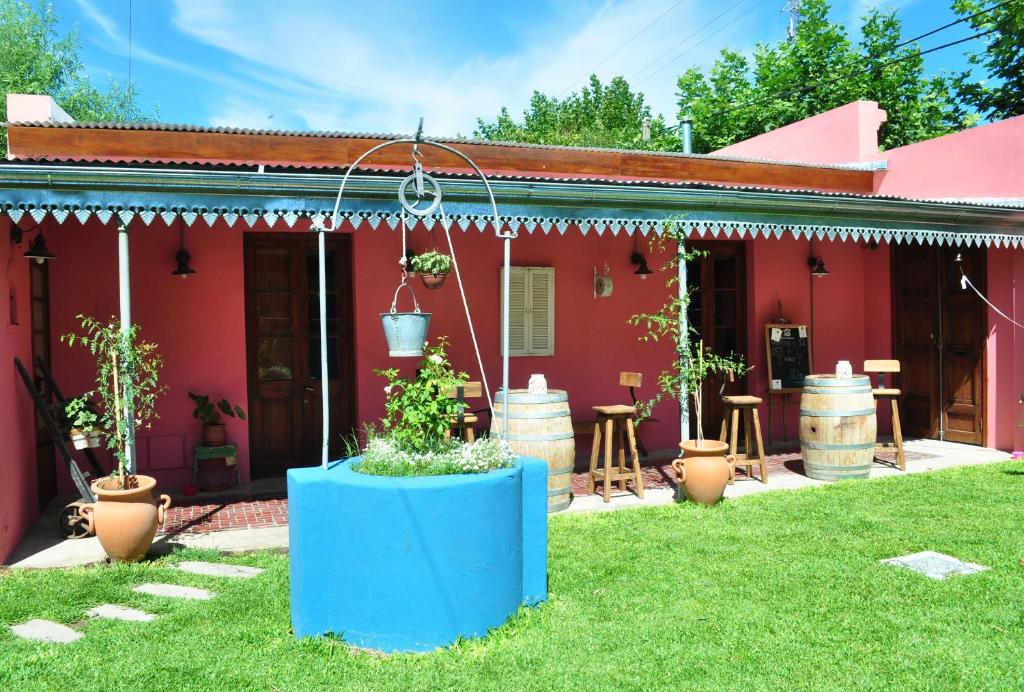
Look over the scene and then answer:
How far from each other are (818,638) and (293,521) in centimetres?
266

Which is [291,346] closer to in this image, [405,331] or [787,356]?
[405,331]

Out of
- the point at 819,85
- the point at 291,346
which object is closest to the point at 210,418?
the point at 291,346

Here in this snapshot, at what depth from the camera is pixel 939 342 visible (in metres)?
9.20

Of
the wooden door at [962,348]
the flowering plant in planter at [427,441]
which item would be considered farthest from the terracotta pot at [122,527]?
the wooden door at [962,348]

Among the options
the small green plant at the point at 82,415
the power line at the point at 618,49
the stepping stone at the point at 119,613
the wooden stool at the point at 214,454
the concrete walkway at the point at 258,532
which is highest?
the power line at the point at 618,49

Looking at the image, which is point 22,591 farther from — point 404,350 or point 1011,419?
point 1011,419

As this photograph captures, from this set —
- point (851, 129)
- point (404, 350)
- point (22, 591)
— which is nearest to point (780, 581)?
point (404, 350)

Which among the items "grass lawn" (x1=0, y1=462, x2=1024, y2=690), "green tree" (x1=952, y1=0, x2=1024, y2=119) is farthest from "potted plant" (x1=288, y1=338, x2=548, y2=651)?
"green tree" (x1=952, y1=0, x2=1024, y2=119)

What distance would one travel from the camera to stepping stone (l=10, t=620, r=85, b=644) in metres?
3.85

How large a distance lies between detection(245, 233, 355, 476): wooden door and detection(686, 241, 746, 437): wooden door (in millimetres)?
4200

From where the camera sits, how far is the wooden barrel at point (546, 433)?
618cm

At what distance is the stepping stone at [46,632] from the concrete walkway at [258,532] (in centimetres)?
113

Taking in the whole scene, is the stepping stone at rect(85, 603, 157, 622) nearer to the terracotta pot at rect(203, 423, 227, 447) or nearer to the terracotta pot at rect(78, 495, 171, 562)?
the terracotta pot at rect(78, 495, 171, 562)

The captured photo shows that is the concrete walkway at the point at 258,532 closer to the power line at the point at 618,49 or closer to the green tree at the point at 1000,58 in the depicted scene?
the green tree at the point at 1000,58
